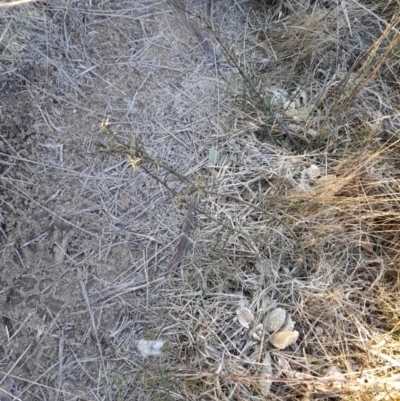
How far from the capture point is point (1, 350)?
1244mm

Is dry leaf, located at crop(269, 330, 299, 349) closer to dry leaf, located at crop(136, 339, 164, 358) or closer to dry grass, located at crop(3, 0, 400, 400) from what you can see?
dry grass, located at crop(3, 0, 400, 400)

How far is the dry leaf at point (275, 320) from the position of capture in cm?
131

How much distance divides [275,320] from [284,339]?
6 cm

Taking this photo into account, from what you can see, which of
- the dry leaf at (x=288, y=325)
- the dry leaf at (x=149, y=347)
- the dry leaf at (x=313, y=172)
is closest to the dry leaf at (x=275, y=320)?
the dry leaf at (x=288, y=325)

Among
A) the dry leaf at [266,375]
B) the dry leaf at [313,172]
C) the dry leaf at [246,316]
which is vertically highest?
the dry leaf at [313,172]

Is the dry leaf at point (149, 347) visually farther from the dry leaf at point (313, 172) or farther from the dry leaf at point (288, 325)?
the dry leaf at point (313, 172)

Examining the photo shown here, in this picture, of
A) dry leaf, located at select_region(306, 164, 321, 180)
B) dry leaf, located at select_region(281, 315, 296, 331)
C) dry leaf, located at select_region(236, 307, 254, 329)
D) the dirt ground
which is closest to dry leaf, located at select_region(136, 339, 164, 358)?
the dirt ground

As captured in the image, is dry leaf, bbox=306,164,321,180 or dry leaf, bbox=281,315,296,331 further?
dry leaf, bbox=306,164,321,180

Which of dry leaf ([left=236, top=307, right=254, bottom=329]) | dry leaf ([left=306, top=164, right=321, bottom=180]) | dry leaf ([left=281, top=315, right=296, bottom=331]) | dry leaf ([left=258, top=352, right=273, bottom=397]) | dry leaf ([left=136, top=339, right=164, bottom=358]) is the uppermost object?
dry leaf ([left=306, top=164, right=321, bottom=180])

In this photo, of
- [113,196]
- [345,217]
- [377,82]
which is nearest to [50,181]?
[113,196]

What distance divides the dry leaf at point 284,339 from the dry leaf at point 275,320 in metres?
0.02

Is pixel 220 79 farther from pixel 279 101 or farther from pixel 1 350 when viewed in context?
pixel 1 350

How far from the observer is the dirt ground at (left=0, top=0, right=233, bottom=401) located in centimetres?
127

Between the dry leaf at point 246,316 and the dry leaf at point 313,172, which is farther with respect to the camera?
the dry leaf at point 313,172
